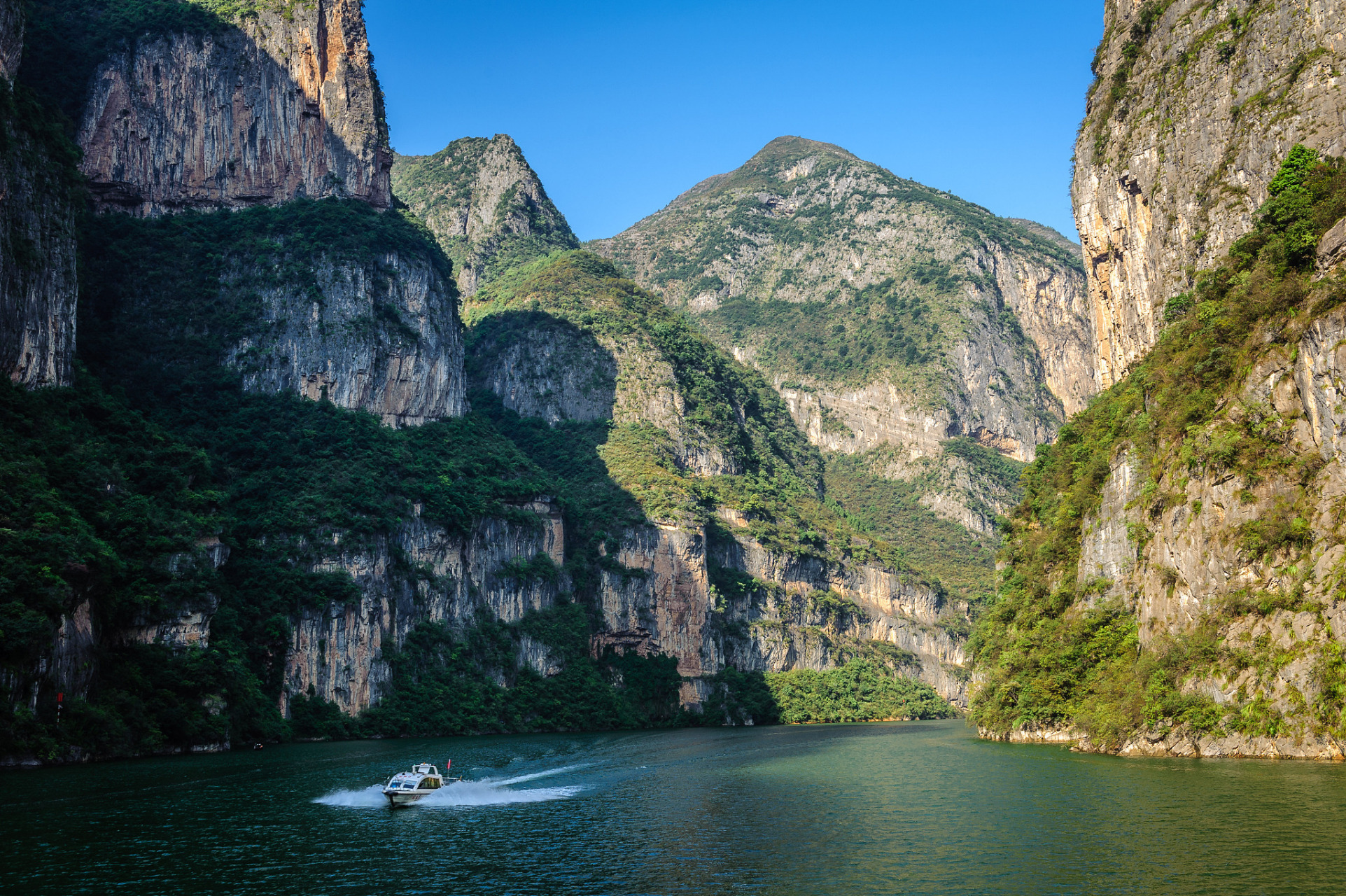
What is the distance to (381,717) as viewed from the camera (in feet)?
309

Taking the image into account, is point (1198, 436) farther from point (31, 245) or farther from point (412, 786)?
point (31, 245)

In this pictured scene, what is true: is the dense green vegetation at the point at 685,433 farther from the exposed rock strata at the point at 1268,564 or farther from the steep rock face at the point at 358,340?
the exposed rock strata at the point at 1268,564

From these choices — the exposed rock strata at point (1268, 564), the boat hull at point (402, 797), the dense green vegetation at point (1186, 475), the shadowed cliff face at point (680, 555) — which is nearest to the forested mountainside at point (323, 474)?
the shadowed cliff face at point (680, 555)

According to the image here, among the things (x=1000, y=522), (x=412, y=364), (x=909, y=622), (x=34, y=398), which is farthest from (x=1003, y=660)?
(x=909, y=622)

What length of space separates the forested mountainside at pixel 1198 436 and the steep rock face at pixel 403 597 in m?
49.8

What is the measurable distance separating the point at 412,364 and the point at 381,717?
4446 centimetres

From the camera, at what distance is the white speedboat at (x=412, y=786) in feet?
158

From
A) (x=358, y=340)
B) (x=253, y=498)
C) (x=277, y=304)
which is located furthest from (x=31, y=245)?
(x=358, y=340)

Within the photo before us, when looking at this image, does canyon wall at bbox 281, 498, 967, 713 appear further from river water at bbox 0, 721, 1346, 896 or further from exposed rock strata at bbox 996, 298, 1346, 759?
exposed rock strata at bbox 996, 298, 1346, 759

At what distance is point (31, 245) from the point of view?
79750mm

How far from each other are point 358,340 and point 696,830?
8896 cm

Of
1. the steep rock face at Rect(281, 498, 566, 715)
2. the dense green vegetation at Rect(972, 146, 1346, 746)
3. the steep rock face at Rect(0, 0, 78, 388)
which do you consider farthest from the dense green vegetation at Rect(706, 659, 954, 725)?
the steep rock face at Rect(0, 0, 78, 388)

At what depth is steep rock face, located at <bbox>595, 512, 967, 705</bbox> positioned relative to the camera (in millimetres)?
127125

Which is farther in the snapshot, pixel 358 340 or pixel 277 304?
pixel 358 340
